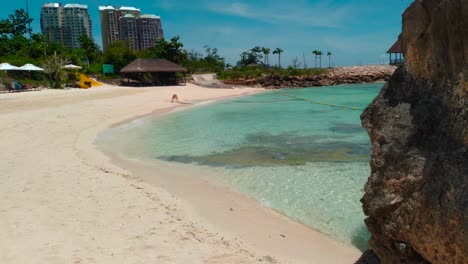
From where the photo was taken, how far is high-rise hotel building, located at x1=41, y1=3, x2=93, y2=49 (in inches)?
2948

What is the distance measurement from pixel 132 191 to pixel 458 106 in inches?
190

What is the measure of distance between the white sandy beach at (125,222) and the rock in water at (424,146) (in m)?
1.73

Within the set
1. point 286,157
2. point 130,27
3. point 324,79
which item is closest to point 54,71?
point 286,157

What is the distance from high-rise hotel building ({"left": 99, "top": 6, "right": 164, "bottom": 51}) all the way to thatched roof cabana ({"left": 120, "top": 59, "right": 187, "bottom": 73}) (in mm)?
39968

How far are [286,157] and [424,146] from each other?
6910mm

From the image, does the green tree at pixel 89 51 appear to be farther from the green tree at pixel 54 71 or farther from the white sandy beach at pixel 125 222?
the white sandy beach at pixel 125 222

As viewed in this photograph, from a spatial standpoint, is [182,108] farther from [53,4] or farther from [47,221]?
[53,4]

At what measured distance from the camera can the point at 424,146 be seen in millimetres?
2385

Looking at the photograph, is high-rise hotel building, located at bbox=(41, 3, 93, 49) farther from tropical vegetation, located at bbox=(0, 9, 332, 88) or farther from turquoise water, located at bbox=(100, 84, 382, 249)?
turquoise water, located at bbox=(100, 84, 382, 249)

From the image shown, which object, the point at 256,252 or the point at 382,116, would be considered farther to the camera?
the point at 256,252

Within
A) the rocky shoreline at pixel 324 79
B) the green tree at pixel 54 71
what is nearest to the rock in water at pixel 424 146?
the green tree at pixel 54 71

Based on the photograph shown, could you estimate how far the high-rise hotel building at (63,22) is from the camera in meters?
74.9

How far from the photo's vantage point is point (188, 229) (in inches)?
179

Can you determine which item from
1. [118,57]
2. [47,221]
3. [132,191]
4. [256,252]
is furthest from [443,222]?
[118,57]
